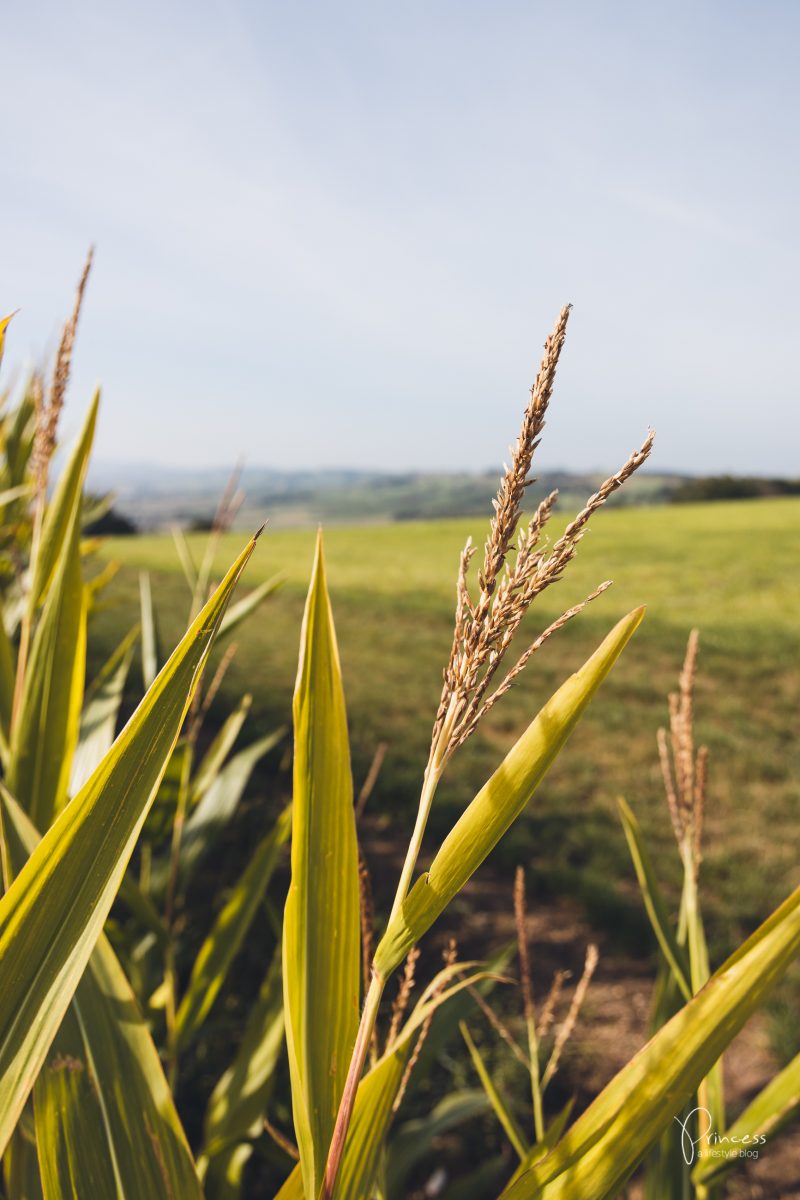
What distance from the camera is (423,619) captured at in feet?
29.9

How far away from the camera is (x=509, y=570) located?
42 cm

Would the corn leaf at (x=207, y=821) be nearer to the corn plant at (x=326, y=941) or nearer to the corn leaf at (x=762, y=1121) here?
the corn plant at (x=326, y=941)

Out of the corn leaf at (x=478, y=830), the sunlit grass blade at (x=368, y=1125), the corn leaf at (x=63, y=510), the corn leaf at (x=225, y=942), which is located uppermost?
the corn leaf at (x=63, y=510)

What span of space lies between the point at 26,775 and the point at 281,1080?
1.46 meters

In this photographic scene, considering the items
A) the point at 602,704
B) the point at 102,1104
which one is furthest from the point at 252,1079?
the point at 602,704

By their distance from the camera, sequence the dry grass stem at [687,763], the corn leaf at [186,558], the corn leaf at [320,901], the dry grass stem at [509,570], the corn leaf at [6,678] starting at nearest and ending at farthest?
the dry grass stem at [509,570]
the corn leaf at [320,901]
the dry grass stem at [687,763]
the corn leaf at [6,678]
the corn leaf at [186,558]

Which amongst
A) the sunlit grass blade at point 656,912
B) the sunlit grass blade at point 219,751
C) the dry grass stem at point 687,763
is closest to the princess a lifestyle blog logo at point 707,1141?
the sunlit grass blade at point 656,912

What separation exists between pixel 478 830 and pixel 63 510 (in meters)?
0.82

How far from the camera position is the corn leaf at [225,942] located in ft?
4.51

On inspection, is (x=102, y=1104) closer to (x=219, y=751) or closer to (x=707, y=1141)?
(x=707, y=1141)

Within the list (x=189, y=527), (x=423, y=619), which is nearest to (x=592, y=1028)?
(x=423, y=619)

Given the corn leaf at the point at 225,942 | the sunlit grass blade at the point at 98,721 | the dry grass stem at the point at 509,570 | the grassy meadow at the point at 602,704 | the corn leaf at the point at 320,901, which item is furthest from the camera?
the grassy meadow at the point at 602,704

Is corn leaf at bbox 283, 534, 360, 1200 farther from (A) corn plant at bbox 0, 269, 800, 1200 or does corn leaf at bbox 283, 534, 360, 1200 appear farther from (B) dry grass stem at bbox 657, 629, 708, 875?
(B) dry grass stem at bbox 657, 629, 708, 875

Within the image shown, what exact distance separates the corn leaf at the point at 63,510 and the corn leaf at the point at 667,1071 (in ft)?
2.69
